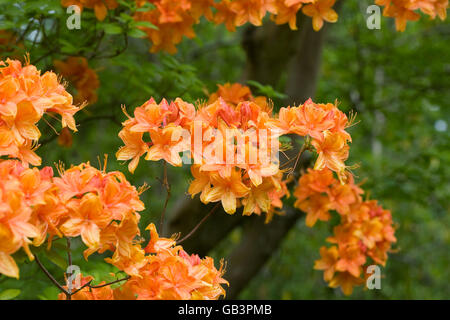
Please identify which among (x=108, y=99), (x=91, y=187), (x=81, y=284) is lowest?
(x=81, y=284)

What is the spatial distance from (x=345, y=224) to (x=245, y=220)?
134 cm

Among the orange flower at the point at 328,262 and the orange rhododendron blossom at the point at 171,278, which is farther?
the orange flower at the point at 328,262

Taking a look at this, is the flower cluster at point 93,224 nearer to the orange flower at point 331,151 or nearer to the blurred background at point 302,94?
the blurred background at point 302,94

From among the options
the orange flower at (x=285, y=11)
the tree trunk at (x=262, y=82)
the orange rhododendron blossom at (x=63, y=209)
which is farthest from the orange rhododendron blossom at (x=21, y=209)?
the tree trunk at (x=262, y=82)

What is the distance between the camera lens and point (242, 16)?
2373mm

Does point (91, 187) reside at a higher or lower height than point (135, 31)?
lower

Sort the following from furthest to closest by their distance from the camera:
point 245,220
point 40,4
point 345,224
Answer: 1. point 245,220
2. point 345,224
3. point 40,4

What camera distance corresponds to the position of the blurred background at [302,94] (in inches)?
100

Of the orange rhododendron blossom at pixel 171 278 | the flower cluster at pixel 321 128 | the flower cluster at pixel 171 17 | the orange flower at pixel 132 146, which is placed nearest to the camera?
the orange rhododendron blossom at pixel 171 278

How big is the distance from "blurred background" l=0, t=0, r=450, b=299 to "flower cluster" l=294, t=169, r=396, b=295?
0.17m

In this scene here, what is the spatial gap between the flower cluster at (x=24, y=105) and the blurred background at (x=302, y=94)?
352 millimetres

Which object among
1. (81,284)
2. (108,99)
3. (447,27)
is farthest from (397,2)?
(447,27)

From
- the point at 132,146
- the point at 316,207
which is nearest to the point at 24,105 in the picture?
the point at 132,146
